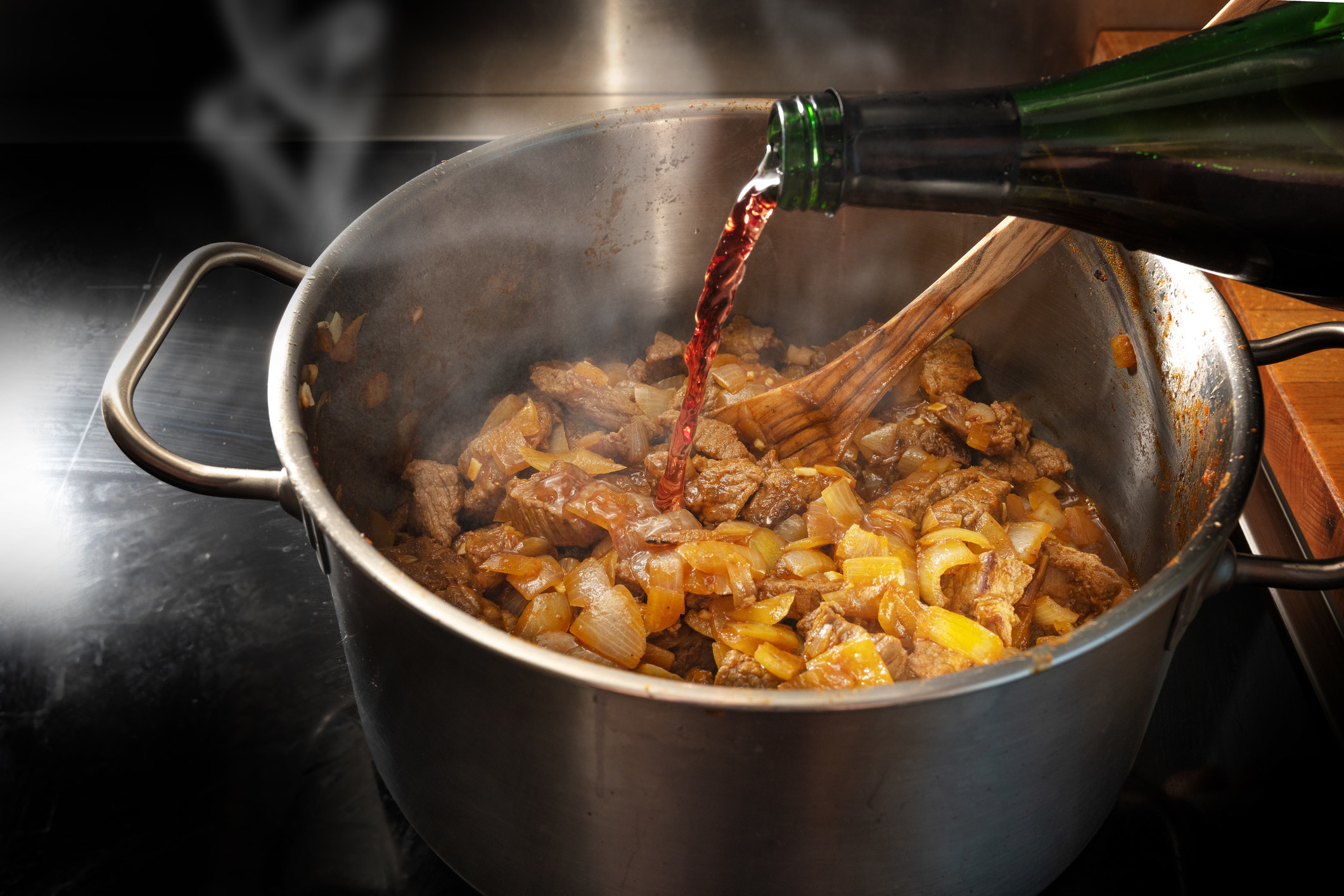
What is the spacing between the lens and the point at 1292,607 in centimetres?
156

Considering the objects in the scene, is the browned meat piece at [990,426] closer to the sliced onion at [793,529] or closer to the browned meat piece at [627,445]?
the sliced onion at [793,529]

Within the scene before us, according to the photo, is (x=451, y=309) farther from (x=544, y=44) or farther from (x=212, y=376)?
(x=544, y=44)

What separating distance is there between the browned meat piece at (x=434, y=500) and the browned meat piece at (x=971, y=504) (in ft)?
2.56

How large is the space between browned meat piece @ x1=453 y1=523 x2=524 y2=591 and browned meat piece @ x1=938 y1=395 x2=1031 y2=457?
81cm

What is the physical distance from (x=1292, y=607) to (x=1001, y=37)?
1.35 m

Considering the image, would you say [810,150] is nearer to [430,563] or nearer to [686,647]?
[686,647]

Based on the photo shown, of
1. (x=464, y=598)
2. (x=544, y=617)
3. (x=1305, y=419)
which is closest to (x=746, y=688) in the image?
(x=544, y=617)

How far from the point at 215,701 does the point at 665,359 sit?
98 cm

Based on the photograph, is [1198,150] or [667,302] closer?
[1198,150]

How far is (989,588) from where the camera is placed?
1382 mm

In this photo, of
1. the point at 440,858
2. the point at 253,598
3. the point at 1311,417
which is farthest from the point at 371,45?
the point at 1311,417

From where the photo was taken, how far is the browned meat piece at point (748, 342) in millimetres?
1955

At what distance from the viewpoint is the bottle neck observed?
3.15 feet

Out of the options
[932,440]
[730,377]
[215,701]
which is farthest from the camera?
[730,377]
